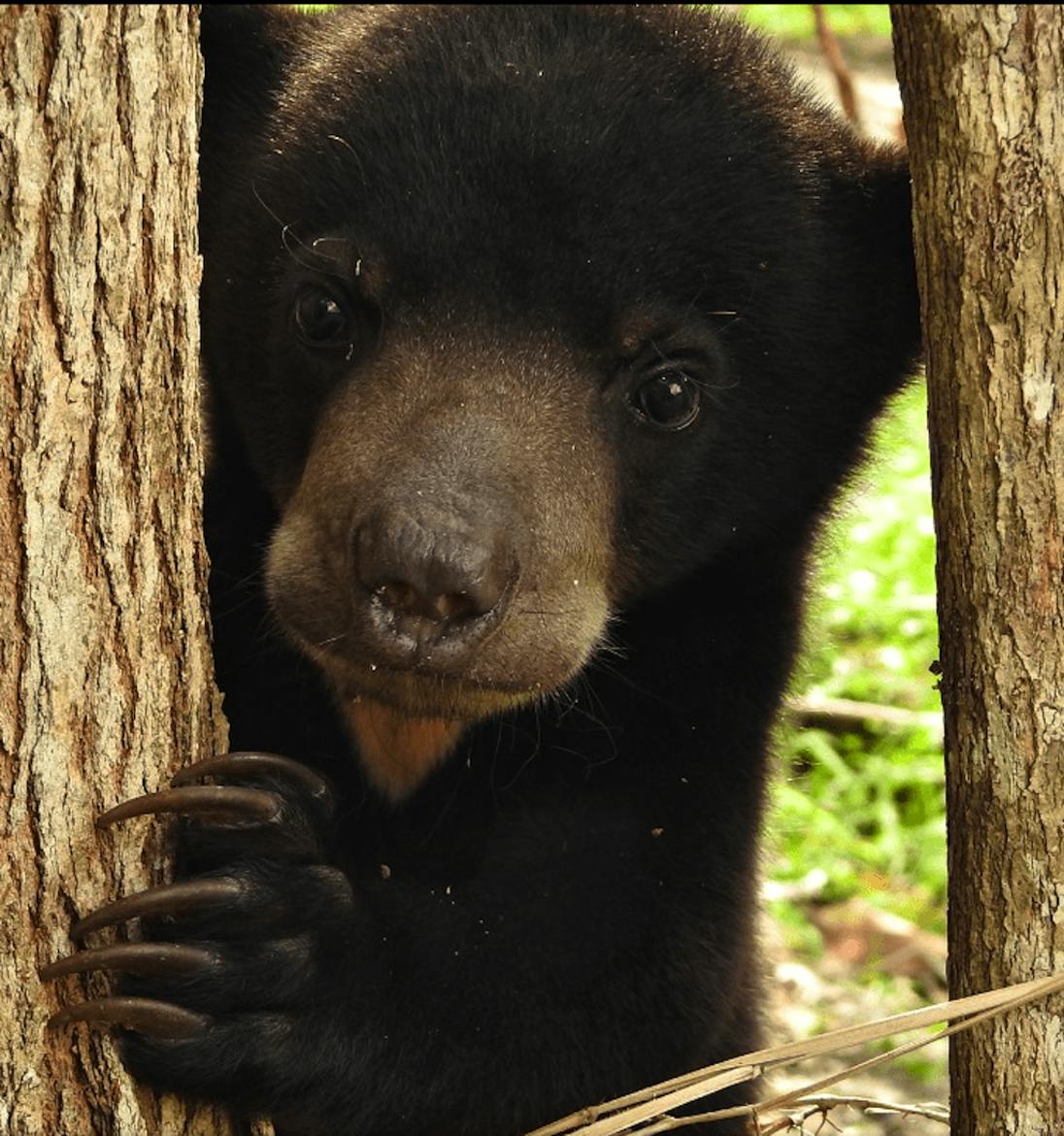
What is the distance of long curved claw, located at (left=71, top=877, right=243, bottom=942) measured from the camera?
2.89m

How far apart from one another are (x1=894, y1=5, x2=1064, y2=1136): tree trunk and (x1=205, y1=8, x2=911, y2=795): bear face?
0.76 m

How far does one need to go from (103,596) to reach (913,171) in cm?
155

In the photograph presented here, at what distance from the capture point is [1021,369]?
2.96 metres

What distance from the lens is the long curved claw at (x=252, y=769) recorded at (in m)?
3.03

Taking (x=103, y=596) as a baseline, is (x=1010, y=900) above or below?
below

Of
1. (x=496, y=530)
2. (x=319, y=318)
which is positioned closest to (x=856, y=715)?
(x=319, y=318)

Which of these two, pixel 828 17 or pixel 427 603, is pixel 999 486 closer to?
pixel 427 603

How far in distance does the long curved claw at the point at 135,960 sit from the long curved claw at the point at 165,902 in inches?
1.7

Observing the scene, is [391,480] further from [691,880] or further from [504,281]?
[691,880]

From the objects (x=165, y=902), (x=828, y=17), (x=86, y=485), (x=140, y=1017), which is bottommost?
(x=140, y=1017)

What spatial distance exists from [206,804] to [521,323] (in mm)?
1186

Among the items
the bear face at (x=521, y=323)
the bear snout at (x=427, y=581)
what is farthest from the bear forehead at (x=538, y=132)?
the bear snout at (x=427, y=581)

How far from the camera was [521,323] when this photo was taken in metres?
3.59

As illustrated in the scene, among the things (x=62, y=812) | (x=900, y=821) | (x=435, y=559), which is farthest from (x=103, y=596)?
(x=900, y=821)
